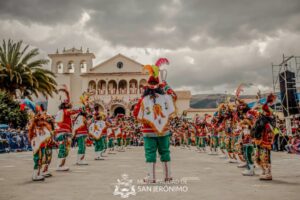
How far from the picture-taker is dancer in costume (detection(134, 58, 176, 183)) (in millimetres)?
5258

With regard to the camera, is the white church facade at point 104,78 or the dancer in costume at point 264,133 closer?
the dancer in costume at point 264,133

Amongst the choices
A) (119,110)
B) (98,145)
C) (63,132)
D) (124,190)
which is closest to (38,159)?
(63,132)

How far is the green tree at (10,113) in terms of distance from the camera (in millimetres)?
24969

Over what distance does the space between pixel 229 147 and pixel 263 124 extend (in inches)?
130

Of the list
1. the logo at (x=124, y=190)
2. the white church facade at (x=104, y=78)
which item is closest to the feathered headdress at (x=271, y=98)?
the logo at (x=124, y=190)

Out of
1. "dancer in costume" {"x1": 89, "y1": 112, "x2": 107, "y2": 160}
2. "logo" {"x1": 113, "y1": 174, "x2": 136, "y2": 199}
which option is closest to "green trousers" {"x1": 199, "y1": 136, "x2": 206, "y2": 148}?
"dancer in costume" {"x1": 89, "y1": 112, "x2": 107, "y2": 160}

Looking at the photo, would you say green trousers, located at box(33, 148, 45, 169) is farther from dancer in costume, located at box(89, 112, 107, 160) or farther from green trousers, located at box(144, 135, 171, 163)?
dancer in costume, located at box(89, 112, 107, 160)

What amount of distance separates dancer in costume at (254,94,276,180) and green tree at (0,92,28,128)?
23.8 meters

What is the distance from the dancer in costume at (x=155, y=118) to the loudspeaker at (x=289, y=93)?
44.7ft

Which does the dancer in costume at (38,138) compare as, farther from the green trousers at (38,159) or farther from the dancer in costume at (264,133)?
the dancer in costume at (264,133)

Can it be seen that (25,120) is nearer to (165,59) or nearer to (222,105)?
(222,105)

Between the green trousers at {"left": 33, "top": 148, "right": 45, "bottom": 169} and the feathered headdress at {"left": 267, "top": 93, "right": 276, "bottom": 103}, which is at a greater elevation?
the feathered headdress at {"left": 267, "top": 93, "right": 276, "bottom": 103}

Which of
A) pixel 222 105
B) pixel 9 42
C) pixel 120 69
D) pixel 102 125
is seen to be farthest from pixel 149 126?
pixel 120 69

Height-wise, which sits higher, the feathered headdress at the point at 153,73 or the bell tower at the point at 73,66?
the bell tower at the point at 73,66
